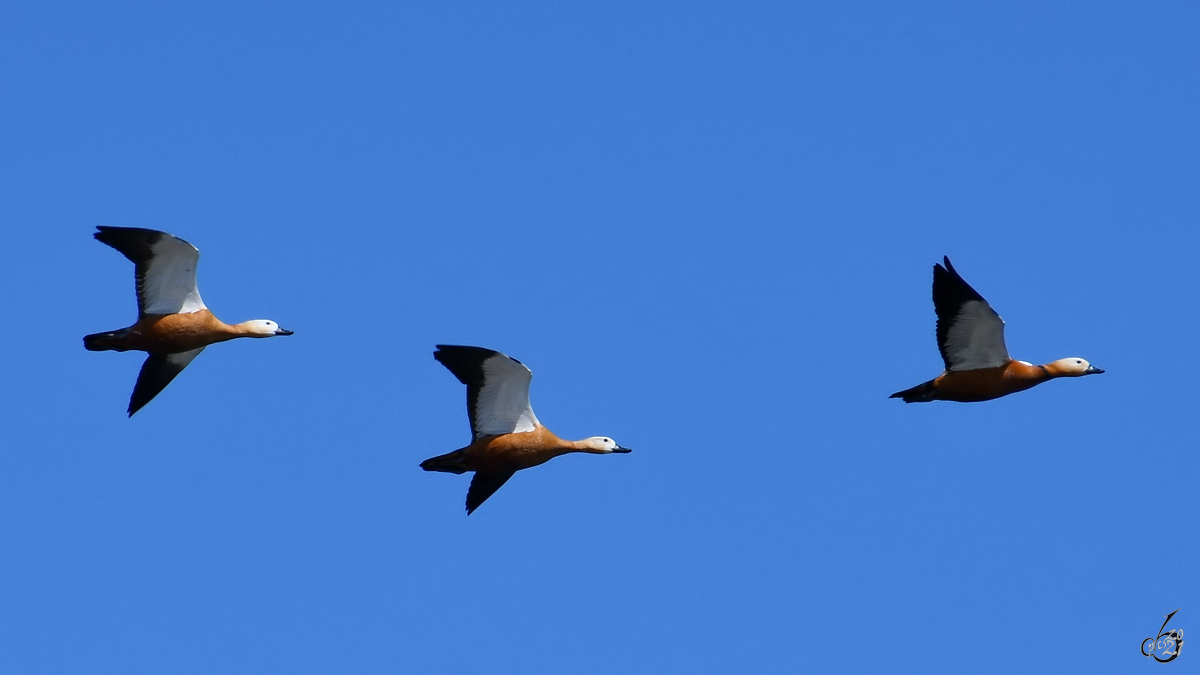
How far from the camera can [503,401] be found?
30375mm

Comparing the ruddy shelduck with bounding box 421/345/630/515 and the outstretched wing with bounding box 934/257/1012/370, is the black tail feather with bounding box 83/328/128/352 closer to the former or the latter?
the ruddy shelduck with bounding box 421/345/630/515

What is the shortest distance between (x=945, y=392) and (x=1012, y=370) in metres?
1.11

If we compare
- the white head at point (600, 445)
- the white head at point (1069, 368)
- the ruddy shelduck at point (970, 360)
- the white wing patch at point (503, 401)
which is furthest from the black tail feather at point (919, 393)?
the white wing patch at point (503, 401)

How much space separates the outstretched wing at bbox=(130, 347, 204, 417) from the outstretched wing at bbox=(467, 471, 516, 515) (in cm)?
536

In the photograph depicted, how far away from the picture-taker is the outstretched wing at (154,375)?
3195cm

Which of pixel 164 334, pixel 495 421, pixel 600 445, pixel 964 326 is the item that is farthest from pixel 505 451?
pixel 964 326

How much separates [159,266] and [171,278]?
28cm

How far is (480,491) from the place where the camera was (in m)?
31.0

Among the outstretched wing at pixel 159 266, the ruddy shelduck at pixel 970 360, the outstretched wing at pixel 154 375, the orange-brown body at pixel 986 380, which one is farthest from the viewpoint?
the outstretched wing at pixel 154 375

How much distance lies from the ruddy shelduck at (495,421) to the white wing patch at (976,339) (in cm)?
630

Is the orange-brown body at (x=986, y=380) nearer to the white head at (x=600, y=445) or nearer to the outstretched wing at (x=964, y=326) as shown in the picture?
the outstretched wing at (x=964, y=326)

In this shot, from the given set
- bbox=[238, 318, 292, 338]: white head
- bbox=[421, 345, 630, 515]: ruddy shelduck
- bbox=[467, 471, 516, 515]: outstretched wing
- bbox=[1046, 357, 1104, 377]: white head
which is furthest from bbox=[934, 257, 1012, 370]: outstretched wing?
bbox=[238, 318, 292, 338]: white head

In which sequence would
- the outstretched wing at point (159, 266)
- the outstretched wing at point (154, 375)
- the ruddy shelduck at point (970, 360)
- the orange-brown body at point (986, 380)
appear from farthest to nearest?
the outstretched wing at point (154, 375), the orange-brown body at point (986, 380), the ruddy shelduck at point (970, 360), the outstretched wing at point (159, 266)

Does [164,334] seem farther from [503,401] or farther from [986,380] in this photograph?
[986,380]
